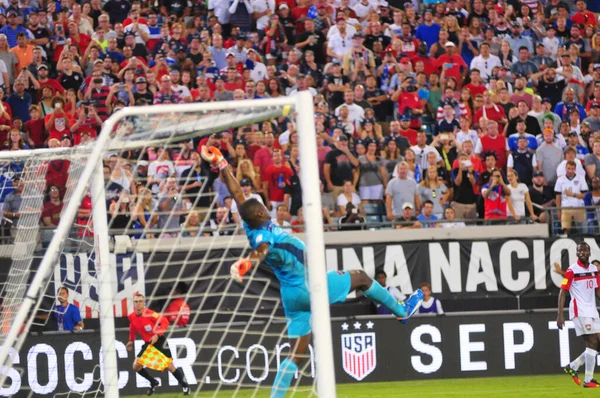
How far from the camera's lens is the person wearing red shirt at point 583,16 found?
25828mm

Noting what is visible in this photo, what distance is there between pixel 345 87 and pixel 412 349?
19.6 feet

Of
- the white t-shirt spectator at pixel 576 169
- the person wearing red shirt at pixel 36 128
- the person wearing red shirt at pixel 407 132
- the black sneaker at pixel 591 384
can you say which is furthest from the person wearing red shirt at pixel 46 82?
the black sneaker at pixel 591 384

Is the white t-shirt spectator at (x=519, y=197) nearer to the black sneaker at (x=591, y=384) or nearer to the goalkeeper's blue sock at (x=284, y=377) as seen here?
the black sneaker at (x=591, y=384)

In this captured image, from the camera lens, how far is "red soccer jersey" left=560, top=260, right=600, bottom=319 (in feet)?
52.8

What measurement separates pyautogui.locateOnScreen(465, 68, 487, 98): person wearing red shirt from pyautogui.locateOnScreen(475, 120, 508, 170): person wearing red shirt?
1.61 m

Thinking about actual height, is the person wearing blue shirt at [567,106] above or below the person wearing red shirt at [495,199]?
above

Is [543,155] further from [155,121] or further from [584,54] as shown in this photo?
[155,121]

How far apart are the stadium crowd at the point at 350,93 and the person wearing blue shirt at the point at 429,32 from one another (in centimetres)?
3

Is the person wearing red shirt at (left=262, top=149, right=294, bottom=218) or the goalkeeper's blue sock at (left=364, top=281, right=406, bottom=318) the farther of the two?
the person wearing red shirt at (left=262, top=149, right=294, bottom=218)

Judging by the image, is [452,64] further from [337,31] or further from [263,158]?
[263,158]

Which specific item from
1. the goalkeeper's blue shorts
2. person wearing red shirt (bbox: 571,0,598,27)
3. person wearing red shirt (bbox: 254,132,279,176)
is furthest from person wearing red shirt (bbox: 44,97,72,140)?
person wearing red shirt (bbox: 571,0,598,27)

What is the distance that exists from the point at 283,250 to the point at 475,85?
13.1m

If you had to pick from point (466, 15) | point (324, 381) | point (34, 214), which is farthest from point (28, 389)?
point (466, 15)

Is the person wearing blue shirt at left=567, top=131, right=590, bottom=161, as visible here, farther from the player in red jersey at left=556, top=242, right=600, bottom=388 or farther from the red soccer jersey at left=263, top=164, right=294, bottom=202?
the red soccer jersey at left=263, top=164, right=294, bottom=202
